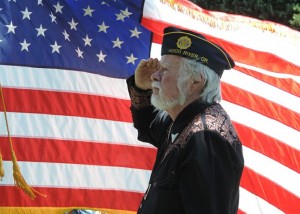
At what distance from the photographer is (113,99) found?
125 inches

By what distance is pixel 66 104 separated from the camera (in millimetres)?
3090

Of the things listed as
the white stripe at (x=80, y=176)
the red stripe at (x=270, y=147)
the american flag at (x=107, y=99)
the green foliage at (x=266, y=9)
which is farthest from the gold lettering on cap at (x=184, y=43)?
the green foliage at (x=266, y=9)

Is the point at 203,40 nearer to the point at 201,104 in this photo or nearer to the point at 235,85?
the point at 201,104

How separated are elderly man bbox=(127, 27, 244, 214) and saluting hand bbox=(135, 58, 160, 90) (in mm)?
231

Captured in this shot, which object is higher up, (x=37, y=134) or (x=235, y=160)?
(x=235, y=160)

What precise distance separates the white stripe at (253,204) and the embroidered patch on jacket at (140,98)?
111cm

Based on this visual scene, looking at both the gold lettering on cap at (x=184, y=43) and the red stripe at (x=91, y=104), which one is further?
the red stripe at (x=91, y=104)

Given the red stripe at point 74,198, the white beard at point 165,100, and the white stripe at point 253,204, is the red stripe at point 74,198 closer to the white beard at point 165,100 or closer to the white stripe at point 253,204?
Result: the white stripe at point 253,204

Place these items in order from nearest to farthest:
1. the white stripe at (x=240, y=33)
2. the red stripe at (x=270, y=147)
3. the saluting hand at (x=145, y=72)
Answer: the saluting hand at (x=145, y=72), the white stripe at (x=240, y=33), the red stripe at (x=270, y=147)

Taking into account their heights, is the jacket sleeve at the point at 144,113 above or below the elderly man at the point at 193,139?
below

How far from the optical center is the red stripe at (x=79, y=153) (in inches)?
118

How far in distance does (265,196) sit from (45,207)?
1.26 metres

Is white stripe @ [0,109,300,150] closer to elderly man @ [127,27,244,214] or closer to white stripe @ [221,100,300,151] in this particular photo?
white stripe @ [221,100,300,151]

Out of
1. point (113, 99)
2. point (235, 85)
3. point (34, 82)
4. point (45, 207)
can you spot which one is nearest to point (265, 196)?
point (235, 85)
